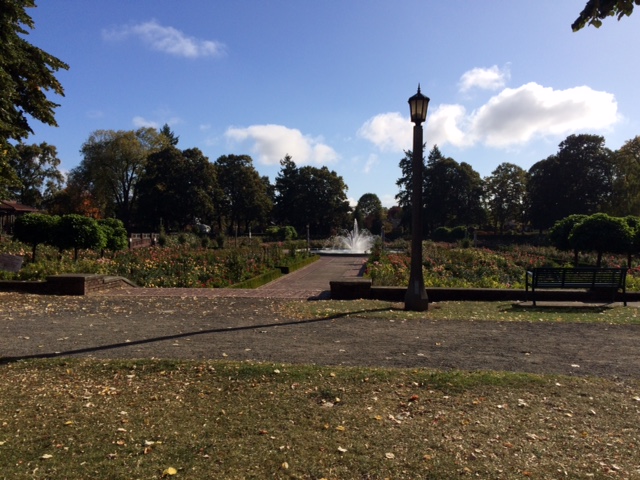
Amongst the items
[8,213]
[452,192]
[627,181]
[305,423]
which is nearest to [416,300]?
[305,423]

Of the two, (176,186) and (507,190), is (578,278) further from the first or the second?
(507,190)

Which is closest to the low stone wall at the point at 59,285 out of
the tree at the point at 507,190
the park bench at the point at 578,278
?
the park bench at the point at 578,278

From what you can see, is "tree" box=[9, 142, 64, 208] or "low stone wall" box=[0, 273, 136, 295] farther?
"tree" box=[9, 142, 64, 208]

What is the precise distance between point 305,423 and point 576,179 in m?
55.4

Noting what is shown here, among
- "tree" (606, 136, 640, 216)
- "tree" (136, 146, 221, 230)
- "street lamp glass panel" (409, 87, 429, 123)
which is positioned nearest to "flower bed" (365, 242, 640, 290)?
"street lamp glass panel" (409, 87, 429, 123)

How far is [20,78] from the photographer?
11.8m

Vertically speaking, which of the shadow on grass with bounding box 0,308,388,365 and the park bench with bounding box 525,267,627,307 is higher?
the park bench with bounding box 525,267,627,307

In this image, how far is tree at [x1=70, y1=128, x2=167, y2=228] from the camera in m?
56.5

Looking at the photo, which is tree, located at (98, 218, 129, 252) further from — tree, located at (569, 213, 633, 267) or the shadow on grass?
tree, located at (569, 213, 633, 267)

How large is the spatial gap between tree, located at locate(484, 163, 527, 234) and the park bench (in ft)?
188

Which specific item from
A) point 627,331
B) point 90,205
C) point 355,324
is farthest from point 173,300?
point 90,205

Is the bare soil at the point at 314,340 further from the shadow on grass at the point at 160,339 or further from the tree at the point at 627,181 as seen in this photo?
the tree at the point at 627,181

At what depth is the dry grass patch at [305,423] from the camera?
9.73 feet

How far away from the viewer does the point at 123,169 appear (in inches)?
2267
